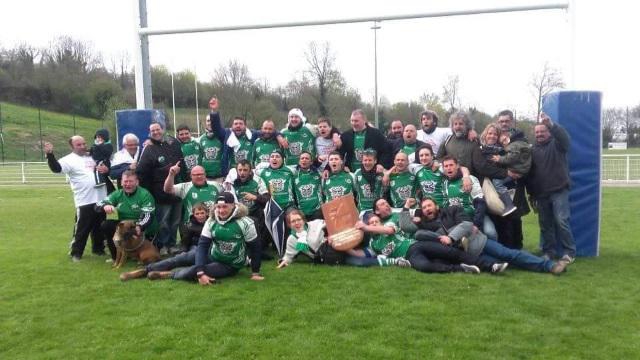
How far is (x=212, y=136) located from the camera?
8.28m

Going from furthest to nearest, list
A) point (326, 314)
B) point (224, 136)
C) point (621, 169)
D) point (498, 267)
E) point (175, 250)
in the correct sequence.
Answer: point (621, 169), point (224, 136), point (175, 250), point (498, 267), point (326, 314)

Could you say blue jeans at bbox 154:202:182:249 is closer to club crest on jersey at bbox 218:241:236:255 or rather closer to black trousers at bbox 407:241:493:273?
club crest on jersey at bbox 218:241:236:255

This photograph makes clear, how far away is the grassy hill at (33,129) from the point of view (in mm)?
50156

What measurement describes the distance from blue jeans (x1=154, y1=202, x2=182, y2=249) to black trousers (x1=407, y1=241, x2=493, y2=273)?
3.45 meters

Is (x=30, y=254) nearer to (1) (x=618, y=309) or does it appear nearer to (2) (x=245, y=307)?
(2) (x=245, y=307)

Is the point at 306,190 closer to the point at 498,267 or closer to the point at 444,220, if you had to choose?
the point at 444,220

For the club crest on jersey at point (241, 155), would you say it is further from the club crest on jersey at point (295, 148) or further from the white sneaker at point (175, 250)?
the white sneaker at point (175, 250)

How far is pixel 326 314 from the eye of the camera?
5176 millimetres

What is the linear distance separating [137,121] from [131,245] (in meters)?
2.43

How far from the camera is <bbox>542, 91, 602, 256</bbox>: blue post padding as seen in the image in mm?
7637

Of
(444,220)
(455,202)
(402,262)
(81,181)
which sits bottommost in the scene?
(402,262)

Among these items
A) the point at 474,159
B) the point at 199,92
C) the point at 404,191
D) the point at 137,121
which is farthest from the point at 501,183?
the point at 199,92

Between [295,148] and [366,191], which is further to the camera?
[295,148]

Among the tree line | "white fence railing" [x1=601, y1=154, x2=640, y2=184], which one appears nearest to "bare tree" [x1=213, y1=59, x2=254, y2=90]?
the tree line
